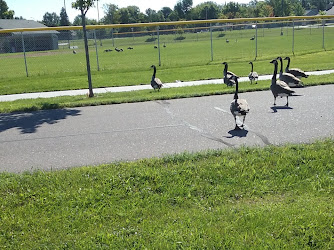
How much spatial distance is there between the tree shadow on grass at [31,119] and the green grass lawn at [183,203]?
3.15m

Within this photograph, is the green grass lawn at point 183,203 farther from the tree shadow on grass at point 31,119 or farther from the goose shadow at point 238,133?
the tree shadow on grass at point 31,119

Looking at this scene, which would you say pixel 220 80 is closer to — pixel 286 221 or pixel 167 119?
pixel 167 119

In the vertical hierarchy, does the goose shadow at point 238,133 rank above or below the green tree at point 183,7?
below

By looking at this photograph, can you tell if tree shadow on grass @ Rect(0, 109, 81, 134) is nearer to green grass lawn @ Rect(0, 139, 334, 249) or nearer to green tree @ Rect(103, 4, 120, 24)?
green grass lawn @ Rect(0, 139, 334, 249)

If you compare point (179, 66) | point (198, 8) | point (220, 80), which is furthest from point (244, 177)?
point (198, 8)

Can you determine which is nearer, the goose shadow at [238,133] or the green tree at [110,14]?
the goose shadow at [238,133]

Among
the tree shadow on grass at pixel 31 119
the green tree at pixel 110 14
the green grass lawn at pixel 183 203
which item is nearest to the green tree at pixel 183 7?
the green tree at pixel 110 14

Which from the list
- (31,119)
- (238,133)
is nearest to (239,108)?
(238,133)

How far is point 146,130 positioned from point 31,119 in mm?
3159

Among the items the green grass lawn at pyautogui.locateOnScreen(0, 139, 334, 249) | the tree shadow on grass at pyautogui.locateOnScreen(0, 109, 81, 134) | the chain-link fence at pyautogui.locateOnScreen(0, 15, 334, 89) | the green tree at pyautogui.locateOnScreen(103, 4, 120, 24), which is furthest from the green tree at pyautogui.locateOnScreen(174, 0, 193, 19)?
the green grass lawn at pyautogui.locateOnScreen(0, 139, 334, 249)

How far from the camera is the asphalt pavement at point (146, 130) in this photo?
238 inches

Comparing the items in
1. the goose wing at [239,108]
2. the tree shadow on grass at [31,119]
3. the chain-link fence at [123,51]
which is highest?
the chain-link fence at [123,51]

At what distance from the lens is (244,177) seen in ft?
15.6

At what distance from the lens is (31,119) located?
28.9 ft
